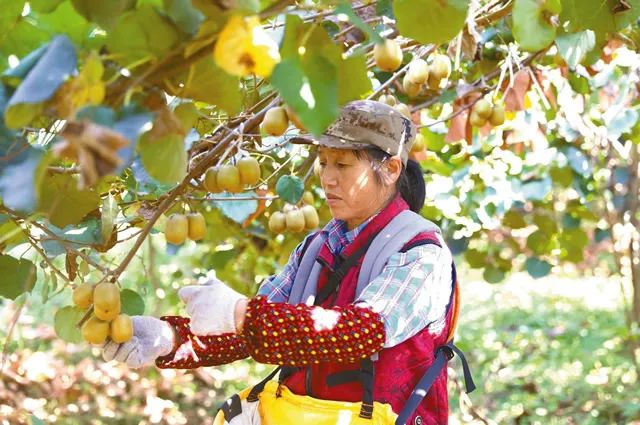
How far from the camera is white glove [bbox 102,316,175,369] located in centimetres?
156

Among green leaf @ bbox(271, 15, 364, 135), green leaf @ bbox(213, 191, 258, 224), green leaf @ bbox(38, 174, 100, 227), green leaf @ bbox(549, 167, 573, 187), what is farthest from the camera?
green leaf @ bbox(549, 167, 573, 187)

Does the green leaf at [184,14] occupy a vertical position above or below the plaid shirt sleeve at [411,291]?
above

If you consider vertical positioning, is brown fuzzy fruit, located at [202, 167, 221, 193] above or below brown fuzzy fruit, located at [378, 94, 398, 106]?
above

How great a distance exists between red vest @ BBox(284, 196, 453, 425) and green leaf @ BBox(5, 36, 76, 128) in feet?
2.99

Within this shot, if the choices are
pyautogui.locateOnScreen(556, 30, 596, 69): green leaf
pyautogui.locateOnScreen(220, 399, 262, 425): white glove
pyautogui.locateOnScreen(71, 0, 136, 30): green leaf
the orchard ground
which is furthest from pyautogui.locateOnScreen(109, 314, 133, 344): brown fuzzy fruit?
the orchard ground

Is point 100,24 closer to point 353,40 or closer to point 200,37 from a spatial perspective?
point 200,37

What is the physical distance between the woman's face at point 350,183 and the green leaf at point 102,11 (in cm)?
87

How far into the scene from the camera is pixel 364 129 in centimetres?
170

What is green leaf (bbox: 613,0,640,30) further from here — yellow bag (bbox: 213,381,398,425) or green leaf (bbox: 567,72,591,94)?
green leaf (bbox: 567,72,591,94)

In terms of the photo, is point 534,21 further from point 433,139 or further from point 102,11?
point 433,139

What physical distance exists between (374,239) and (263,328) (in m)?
0.37

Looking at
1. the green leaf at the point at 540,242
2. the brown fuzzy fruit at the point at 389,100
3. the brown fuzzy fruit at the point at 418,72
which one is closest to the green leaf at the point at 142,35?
the brown fuzzy fruit at the point at 418,72

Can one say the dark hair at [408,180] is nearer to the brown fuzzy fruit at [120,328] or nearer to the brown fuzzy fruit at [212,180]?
the brown fuzzy fruit at [212,180]

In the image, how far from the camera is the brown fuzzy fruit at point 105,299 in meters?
1.27
